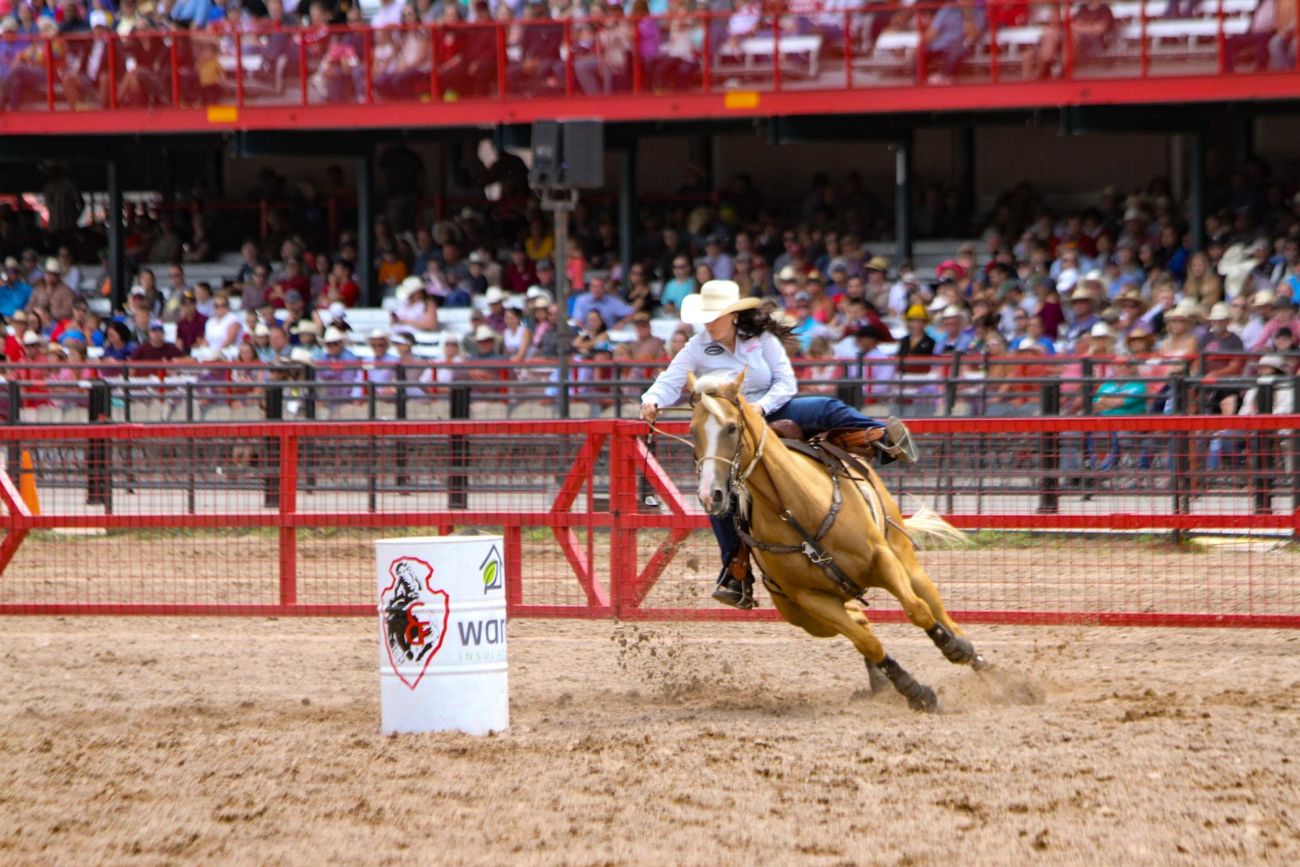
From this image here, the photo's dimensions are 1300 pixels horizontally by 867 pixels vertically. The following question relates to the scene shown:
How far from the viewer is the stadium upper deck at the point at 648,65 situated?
2105 cm

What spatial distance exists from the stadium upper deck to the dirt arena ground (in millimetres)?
11231

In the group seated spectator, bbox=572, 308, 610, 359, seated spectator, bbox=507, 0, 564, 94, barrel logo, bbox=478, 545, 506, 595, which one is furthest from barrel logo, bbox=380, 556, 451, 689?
seated spectator, bbox=507, 0, 564, 94

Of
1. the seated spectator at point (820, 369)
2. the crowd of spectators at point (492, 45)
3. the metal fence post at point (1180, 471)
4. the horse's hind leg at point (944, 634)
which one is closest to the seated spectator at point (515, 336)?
the seated spectator at point (820, 369)

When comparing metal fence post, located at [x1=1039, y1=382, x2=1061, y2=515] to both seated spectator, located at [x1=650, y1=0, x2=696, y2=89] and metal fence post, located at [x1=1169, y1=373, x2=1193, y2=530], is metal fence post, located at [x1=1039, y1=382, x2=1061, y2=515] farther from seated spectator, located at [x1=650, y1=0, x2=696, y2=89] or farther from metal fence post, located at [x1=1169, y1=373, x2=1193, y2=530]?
seated spectator, located at [x1=650, y1=0, x2=696, y2=89]

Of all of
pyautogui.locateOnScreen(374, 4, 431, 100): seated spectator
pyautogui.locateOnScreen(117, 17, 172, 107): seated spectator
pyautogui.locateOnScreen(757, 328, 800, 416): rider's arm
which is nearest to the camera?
pyautogui.locateOnScreen(757, 328, 800, 416): rider's arm

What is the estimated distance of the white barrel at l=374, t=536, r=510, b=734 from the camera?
8.39 meters

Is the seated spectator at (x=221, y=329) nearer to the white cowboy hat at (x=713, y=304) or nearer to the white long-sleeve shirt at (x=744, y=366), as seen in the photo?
the white long-sleeve shirt at (x=744, y=366)

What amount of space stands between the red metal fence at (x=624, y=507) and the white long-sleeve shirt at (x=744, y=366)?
7.50ft

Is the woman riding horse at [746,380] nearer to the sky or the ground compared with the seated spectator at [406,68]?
nearer to the ground

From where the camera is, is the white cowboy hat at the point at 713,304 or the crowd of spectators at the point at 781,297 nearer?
the white cowboy hat at the point at 713,304

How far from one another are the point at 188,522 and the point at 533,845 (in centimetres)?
689

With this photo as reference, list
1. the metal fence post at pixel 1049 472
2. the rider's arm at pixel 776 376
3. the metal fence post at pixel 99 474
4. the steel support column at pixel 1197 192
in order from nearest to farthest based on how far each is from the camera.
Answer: the rider's arm at pixel 776 376 → the metal fence post at pixel 1049 472 → the metal fence post at pixel 99 474 → the steel support column at pixel 1197 192

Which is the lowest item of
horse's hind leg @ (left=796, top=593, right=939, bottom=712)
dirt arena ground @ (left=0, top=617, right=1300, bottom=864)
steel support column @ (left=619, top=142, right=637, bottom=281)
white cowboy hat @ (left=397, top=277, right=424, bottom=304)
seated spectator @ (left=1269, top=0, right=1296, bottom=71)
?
Answer: dirt arena ground @ (left=0, top=617, right=1300, bottom=864)

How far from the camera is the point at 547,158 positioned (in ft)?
53.3
